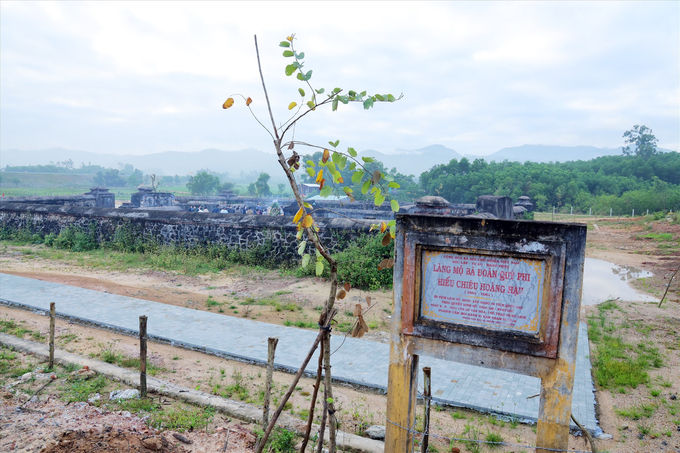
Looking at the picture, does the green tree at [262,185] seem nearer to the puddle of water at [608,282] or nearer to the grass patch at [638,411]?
the puddle of water at [608,282]

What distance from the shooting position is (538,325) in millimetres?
2703

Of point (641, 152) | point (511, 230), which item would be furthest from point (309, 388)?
point (641, 152)

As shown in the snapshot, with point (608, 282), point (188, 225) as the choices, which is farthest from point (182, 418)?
point (608, 282)

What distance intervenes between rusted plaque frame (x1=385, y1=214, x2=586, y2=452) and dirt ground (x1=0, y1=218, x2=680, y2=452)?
1.32m

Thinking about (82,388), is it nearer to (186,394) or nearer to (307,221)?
(186,394)

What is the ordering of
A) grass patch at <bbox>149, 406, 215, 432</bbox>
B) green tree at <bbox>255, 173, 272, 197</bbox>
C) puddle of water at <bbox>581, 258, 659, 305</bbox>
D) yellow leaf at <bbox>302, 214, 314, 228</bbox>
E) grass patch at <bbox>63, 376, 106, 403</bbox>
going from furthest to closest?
green tree at <bbox>255, 173, 272, 197</bbox>, puddle of water at <bbox>581, 258, 659, 305</bbox>, grass patch at <bbox>63, 376, 106, 403</bbox>, grass patch at <bbox>149, 406, 215, 432</bbox>, yellow leaf at <bbox>302, 214, 314, 228</bbox>

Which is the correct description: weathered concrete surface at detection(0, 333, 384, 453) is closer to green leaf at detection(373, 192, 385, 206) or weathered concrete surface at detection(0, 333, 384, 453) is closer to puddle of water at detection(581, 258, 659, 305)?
green leaf at detection(373, 192, 385, 206)

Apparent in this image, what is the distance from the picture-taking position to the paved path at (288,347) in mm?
4805

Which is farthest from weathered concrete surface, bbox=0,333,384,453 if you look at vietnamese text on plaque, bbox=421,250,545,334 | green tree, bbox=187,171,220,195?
green tree, bbox=187,171,220,195

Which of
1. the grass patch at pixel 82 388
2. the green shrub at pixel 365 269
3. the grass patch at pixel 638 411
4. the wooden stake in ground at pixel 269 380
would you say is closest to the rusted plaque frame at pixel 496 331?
the wooden stake in ground at pixel 269 380

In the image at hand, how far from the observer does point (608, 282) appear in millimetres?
11914

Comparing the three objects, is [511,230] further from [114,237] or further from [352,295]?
[114,237]

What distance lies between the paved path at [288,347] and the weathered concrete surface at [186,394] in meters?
1.16

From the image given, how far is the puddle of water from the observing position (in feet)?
33.2
